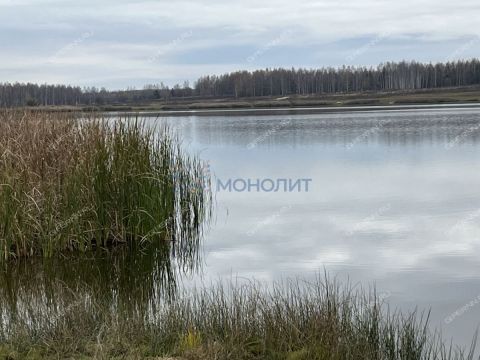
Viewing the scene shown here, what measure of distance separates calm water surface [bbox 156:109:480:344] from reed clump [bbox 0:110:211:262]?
3.74 feet

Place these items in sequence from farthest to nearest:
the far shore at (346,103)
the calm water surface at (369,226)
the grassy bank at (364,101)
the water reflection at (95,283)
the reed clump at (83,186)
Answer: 1. the grassy bank at (364,101)
2. the far shore at (346,103)
3. the reed clump at (83,186)
4. the calm water surface at (369,226)
5. the water reflection at (95,283)

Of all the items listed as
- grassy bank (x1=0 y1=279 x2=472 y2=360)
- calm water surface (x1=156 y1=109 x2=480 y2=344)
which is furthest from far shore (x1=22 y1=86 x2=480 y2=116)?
grassy bank (x1=0 y1=279 x2=472 y2=360)

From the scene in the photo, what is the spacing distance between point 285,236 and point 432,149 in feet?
44.5

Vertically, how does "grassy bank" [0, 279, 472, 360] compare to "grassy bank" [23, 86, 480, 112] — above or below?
below

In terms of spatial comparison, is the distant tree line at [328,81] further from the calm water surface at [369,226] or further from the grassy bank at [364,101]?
the calm water surface at [369,226]

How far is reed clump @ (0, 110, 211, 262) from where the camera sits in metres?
9.29

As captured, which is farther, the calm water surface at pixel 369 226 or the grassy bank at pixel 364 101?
the grassy bank at pixel 364 101

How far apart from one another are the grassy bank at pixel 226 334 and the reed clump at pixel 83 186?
323cm

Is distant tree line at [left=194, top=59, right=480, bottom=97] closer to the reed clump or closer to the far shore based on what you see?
the far shore

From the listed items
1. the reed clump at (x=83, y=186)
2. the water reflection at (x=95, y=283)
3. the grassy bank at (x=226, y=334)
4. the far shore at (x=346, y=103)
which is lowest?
the water reflection at (x=95, y=283)

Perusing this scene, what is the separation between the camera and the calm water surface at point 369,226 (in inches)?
314

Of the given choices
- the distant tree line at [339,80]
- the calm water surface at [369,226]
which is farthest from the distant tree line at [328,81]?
the calm water surface at [369,226]

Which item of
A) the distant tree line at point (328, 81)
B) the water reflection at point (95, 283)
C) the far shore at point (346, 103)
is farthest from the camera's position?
the distant tree line at point (328, 81)

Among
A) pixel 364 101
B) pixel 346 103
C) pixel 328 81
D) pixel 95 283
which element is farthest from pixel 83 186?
pixel 328 81
